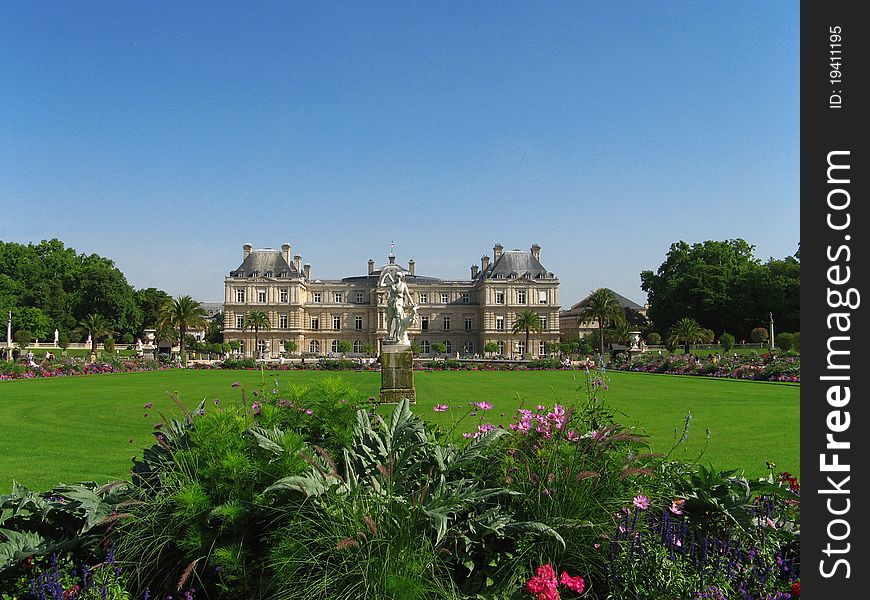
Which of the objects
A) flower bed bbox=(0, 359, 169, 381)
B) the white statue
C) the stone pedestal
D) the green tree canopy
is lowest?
flower bed bbox=(0, 359, 169, 381)

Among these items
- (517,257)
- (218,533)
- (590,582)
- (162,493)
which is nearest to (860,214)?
(590,582)

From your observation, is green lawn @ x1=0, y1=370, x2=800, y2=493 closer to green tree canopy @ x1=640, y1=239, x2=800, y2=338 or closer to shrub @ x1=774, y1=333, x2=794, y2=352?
shrub @ x1=774, y1=333, x2=794, y2=352

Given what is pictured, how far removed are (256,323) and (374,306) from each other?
1906 cm

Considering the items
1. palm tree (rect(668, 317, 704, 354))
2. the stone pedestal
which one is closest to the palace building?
palm tree (rect(668, 317, 704, 354))

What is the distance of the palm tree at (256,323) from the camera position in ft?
233

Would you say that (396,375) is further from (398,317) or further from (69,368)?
(69,368)

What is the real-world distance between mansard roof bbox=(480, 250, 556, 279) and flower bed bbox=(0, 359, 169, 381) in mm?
50179

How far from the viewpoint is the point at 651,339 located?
63562mm

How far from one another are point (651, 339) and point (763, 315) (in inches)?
414

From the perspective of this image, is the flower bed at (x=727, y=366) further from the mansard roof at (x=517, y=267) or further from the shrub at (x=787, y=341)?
the mansard roof at (x=517, y=267)

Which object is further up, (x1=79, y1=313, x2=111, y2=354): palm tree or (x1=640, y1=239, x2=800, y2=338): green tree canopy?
(x1=640, y1=239, x2=800, y2=338): green tree canopy

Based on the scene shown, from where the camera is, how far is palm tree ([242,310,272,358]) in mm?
71000

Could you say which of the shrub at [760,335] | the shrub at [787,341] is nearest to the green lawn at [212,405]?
the shrub at [787,341]

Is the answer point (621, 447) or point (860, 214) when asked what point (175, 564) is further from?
point (860, 214)
